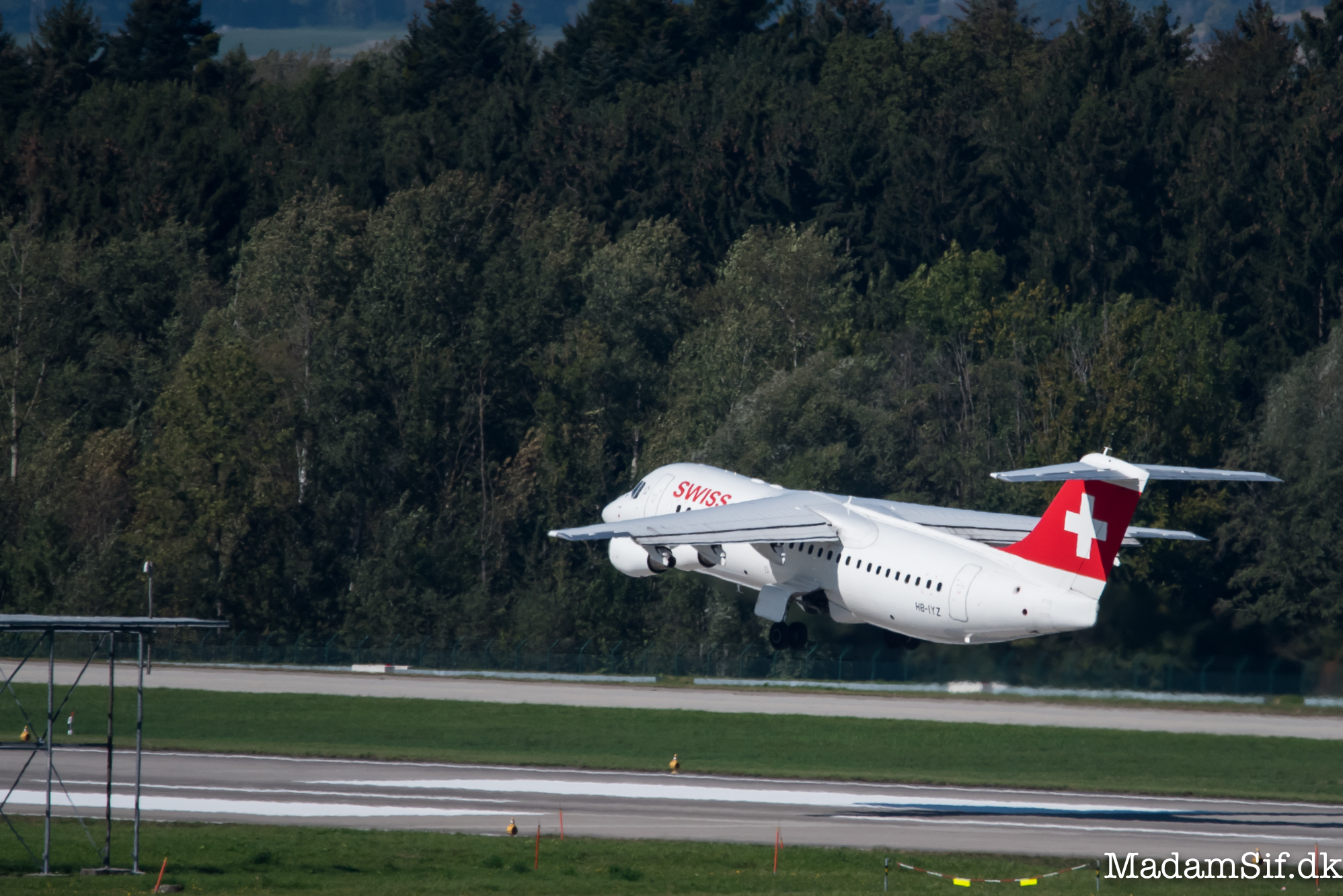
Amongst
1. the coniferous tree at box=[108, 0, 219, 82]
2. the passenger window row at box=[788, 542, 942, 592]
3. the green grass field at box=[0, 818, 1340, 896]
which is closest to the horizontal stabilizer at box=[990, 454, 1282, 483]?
the passenger window row at box=[788, 542, 942, 592]

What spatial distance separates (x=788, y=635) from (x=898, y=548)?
5.79 meters

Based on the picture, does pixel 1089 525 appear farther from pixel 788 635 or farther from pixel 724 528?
pixel 788 635

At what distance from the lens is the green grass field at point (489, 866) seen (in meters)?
37.0

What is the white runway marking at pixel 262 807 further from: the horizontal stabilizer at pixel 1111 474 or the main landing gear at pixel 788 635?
the horizontal stabilizer at pixel 1111 474

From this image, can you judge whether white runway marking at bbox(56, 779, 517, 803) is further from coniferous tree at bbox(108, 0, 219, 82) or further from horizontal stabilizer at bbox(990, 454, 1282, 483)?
coniferous tree at bbox(108, 0, 219, 82)

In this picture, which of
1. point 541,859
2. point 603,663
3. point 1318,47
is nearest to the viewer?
point 541,859

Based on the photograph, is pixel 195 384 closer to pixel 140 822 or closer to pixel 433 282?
pixel 433 282

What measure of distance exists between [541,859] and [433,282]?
70.8 meters

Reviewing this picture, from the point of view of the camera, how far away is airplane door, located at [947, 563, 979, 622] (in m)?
43.9

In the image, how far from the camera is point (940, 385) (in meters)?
101

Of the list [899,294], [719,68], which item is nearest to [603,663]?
[899,294]

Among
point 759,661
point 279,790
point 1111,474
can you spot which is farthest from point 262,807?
point 759,661

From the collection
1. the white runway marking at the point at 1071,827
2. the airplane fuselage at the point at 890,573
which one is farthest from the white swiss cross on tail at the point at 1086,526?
the white runway marking at the point at 1071,827

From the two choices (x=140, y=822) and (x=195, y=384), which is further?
(x=195, y=384)
